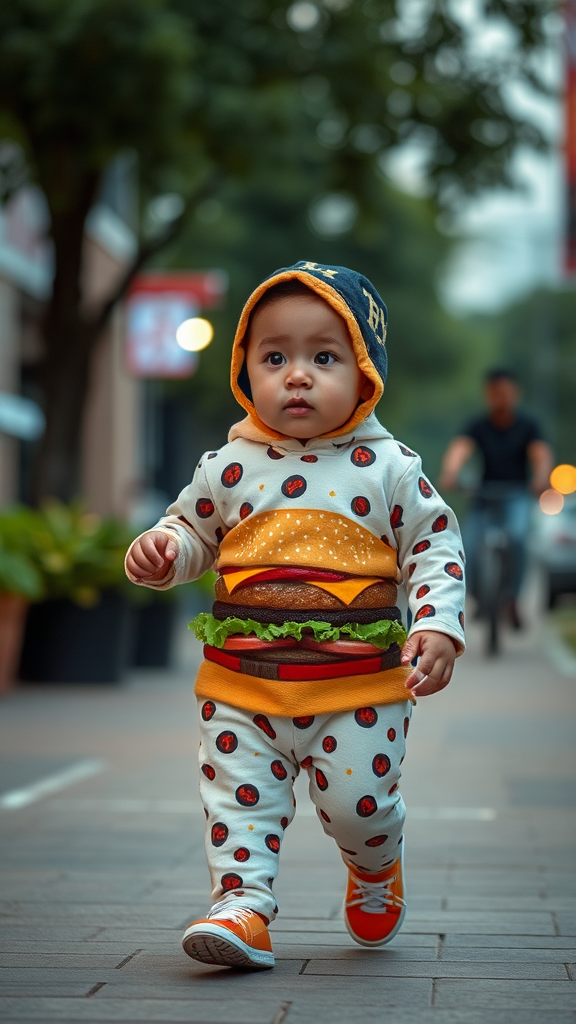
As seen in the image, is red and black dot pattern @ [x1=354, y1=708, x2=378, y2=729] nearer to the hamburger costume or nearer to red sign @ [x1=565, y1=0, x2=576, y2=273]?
the hamburger costume

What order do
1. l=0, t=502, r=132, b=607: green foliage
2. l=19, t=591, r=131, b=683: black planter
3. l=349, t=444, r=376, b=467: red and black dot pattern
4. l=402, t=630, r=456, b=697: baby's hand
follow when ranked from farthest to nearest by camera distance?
l=19, t=591, r=131, b=683: black planter → l=0, t=502, r=132, b=607: green foliage → l=349, t=444, r=376, b=467: red and black dot pattern → l=402, t=630, r=456, b=697: baby's hand

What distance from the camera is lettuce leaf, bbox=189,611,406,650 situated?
3.39 metres

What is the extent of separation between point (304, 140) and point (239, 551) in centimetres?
1234

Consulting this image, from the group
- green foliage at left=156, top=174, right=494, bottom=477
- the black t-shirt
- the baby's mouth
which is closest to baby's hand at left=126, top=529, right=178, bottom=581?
the baby's mouth

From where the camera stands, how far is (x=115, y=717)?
8.93 m

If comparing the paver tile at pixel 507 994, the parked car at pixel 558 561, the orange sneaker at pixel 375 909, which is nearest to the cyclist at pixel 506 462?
the orange sneaker at pixel 375 909

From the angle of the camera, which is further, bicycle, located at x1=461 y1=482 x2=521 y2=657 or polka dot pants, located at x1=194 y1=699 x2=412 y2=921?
bicycle, located at x1=461 y1=482 x2=521 y2=657

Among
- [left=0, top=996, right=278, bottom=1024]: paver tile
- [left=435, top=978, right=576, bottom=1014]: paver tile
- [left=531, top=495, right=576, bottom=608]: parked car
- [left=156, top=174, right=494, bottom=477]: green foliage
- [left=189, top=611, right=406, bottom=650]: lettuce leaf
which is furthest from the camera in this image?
[left=156, top=174, right=494, bottom=477]: green foliage

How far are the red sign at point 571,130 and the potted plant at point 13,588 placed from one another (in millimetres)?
7221

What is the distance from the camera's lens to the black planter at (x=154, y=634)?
11.9 meters

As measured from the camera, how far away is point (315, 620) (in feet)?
11.2

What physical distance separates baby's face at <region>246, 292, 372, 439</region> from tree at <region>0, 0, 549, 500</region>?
7490 mm

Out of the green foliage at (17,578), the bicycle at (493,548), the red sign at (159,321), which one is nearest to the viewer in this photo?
the green foliage at (17,578)

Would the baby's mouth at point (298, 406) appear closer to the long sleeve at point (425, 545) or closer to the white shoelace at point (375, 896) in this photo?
the long sleeve at point (425, 545)
